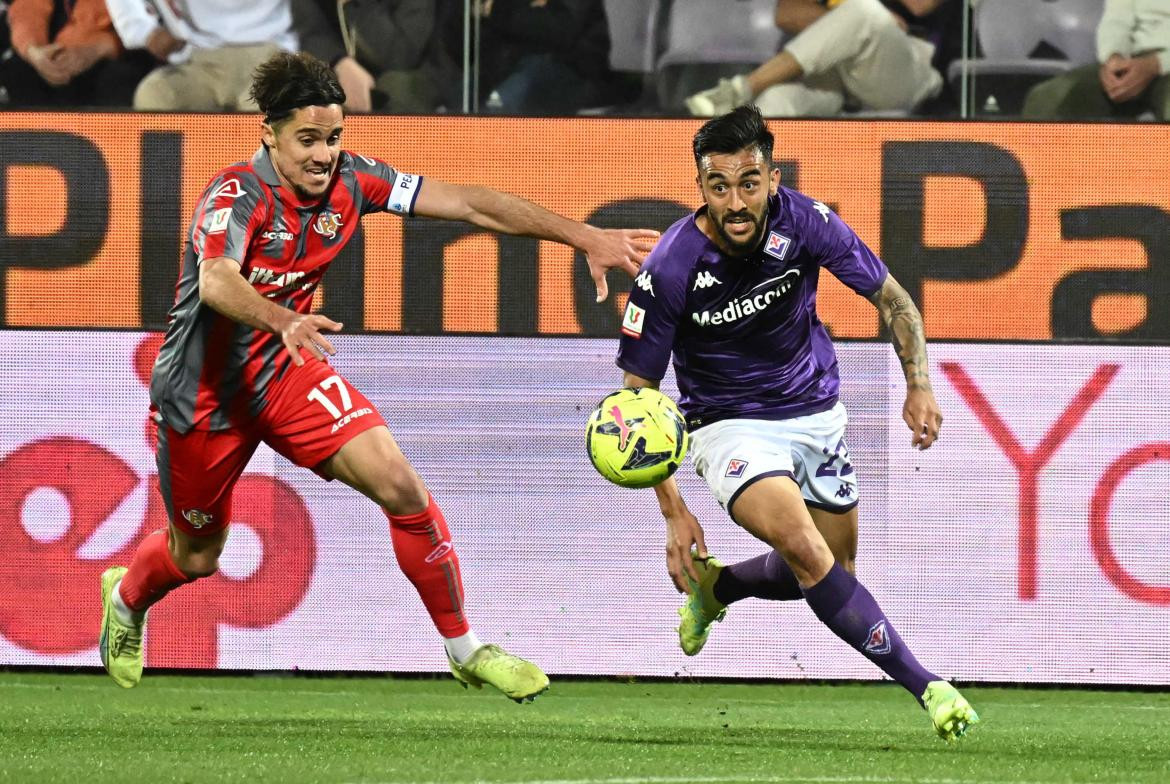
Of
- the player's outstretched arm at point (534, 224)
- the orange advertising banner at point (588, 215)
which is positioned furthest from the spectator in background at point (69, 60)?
the player's outstretched arm at point (534, 224)

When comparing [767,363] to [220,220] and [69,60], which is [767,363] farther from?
[69,60]

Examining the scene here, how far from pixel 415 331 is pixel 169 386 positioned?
9.54 feet

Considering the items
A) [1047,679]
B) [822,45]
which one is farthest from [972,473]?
[822,45]

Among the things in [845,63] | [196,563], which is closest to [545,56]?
[845,63]

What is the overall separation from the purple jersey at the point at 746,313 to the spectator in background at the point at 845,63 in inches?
108

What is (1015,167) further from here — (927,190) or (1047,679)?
(1047,679)

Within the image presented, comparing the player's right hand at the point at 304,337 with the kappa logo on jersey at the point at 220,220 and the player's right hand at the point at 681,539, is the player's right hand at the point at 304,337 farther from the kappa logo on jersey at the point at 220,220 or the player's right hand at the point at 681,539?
the player's right hand at the point at 681,539

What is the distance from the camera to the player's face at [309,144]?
6156 mm

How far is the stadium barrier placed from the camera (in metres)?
9.07

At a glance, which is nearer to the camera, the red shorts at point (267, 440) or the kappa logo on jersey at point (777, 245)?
the red shorts at point (267, 440)

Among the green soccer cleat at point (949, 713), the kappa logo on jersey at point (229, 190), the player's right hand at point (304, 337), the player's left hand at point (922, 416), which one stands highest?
the kappa logo on jersey at point (229, 190)

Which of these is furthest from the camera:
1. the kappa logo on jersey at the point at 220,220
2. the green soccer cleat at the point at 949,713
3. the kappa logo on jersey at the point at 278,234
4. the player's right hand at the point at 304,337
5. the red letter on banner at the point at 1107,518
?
the red letter on banner at the point at 1107,518

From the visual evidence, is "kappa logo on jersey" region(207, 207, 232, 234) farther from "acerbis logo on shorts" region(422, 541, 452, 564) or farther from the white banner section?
the white banner section

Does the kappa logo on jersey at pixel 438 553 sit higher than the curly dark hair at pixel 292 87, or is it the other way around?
the curly dark hair at pixel 292 87
